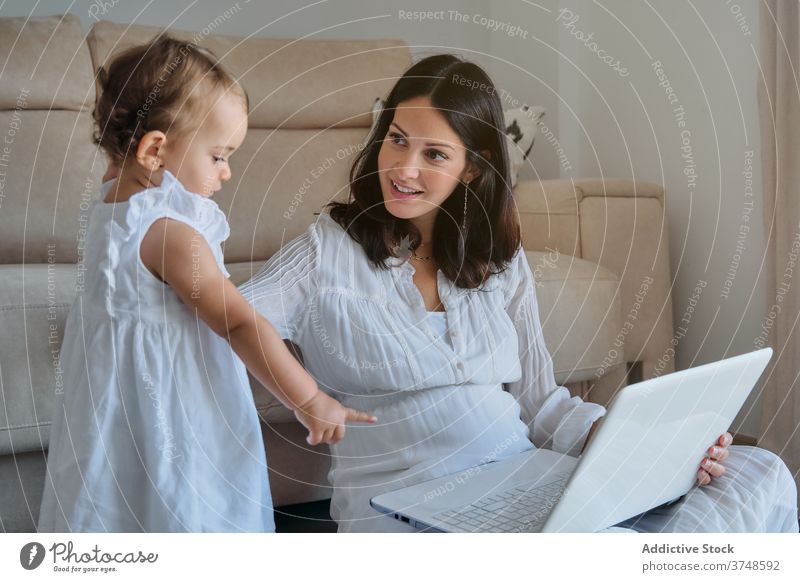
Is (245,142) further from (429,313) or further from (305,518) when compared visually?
(305,518)

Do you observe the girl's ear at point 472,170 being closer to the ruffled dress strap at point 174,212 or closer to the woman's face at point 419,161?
the woman's face at point 419,161

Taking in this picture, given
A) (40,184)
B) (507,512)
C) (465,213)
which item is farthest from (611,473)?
(40,184)

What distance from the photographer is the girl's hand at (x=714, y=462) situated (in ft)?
2.55

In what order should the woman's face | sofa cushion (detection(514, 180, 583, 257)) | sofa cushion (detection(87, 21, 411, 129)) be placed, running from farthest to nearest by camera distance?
sofa cushion (detection(514, 180, 583, 257)), sofa cushion (detection(87, 21, 411, 129)), the woman's face

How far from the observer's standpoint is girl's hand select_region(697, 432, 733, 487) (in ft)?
2.55

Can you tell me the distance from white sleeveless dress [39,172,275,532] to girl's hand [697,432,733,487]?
1.21ft

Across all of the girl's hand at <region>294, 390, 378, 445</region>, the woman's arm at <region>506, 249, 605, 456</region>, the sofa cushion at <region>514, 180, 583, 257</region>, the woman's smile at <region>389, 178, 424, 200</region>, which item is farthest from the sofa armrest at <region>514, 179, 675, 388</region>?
the girl's hand at <region>294, 390, 378, 445</region>

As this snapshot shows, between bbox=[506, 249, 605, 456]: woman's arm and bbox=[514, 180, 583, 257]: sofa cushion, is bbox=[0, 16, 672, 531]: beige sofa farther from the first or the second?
bbox=[506, 249, 605, 456]: woman's arm

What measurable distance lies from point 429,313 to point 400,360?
52 mm

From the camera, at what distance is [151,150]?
2.15ft

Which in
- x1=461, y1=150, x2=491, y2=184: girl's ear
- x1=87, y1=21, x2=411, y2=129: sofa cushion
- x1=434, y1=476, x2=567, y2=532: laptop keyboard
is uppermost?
x1=87, y1=21, x2=411, y2=129: sofa cushion

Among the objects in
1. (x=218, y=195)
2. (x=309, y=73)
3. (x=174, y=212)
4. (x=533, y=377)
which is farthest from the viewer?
(x=309, y=73)

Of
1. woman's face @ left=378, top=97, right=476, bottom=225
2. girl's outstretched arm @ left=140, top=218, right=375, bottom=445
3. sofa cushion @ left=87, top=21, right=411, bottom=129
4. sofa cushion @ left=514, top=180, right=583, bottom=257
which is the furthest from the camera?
sofa cushion @ left=514, top=180, right=583, bottom=257
